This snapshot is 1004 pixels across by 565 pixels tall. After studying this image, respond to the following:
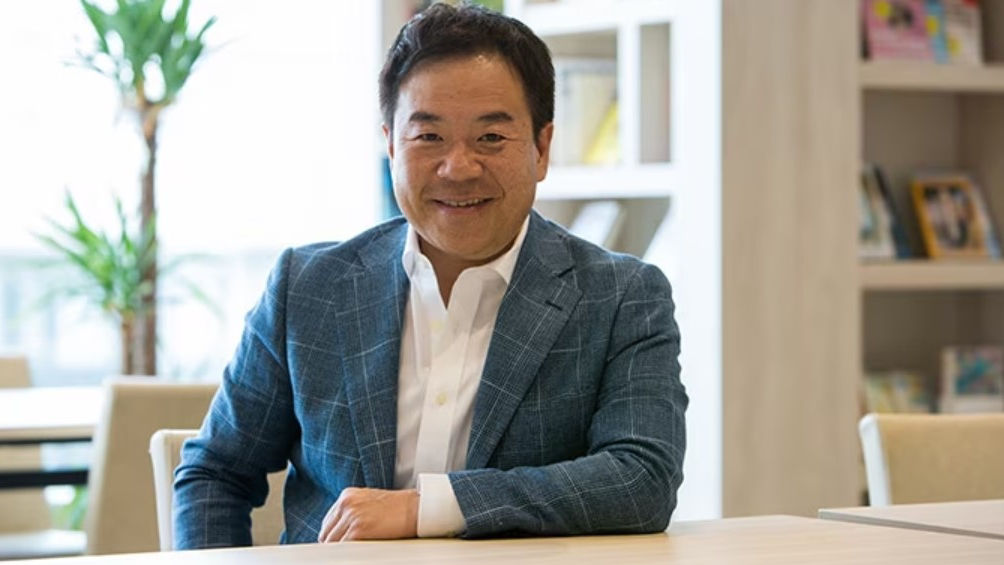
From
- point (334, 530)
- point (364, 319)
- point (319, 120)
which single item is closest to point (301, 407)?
point (364, 319)

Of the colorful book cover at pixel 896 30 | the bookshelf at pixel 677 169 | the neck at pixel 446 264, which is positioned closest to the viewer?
the neck at pixel 446 264

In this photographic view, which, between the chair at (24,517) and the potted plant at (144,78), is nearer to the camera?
the chair at (24,517)

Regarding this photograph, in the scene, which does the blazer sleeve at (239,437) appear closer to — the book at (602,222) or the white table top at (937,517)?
the white table top at (937,517)

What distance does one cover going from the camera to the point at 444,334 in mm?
2066

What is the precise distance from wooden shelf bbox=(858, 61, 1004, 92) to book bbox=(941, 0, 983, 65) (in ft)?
0.27

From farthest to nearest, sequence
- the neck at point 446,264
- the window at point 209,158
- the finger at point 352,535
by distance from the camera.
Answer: the window at point 209,158, the neck at point 446,264, the finger at point 352,535

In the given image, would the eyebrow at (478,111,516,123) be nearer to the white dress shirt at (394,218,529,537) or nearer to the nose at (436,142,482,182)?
the nose at (436,142,482,182)

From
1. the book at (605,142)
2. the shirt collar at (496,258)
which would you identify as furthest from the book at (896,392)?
the shirt collar at (496,258)

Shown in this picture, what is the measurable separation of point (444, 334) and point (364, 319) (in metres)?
0.10

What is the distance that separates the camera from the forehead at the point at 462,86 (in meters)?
1.97

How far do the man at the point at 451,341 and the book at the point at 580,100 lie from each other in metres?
2.31

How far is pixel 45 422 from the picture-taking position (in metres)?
3.33

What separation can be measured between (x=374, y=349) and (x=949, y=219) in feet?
9.33

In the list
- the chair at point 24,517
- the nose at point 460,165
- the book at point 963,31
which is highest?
the book at point 963,31
